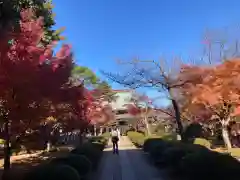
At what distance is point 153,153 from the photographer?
494 inches

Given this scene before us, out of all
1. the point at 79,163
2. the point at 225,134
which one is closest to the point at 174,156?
the point at 79,163

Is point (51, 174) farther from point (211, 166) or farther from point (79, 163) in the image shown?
point (211, 166)

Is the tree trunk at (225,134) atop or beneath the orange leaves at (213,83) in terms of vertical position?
beneath

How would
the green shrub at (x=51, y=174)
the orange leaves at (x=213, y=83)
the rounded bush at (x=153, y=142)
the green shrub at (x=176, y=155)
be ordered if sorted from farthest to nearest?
the rounded bush at (x=153, y=142), the orange leaves at (x=213, y=83), the green shrub at (x=176, y=155), the green shrub at (x=51, y=174)

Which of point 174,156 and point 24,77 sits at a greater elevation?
point 24,77

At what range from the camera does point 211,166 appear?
6344mm

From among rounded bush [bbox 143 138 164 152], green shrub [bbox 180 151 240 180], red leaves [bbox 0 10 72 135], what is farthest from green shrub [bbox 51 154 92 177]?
rounded bush [bbox 143 138 164 152]

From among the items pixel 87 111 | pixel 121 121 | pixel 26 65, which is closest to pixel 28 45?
pixel 26 65

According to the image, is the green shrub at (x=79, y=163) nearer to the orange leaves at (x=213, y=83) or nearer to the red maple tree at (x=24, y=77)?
the red maple tree at (x=24, y=77)

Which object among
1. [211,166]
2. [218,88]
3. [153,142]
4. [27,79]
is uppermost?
[218,88]

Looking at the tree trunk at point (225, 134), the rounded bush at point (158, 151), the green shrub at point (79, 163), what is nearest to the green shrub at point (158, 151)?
the rounded bush at point (158, 151)

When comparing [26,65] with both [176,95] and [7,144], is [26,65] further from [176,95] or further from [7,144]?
[176,95]

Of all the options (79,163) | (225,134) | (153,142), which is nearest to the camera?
(79,163)

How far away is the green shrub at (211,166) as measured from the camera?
5969mm
